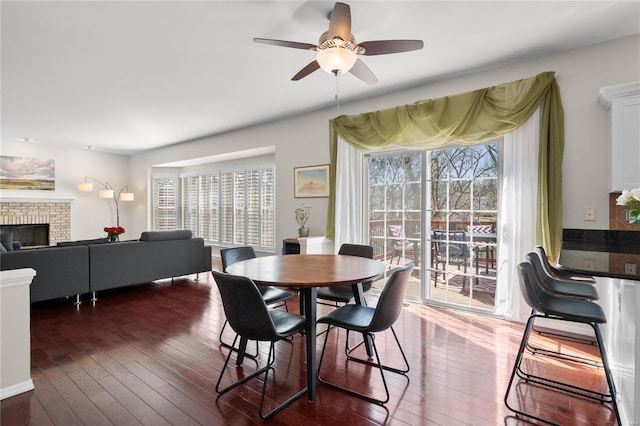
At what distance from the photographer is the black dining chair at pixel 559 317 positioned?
179 centimetres

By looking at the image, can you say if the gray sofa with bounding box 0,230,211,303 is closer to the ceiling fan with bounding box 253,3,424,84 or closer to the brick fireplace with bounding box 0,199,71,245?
the ceiling fan with bounding box 253,3,424,84

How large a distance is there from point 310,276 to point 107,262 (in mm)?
3355

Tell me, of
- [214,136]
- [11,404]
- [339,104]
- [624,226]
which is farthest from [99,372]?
[214,136]

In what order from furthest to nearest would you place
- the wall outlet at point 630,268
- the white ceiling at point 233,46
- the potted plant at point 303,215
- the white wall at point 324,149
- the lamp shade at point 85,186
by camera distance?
the lamp shade at point 85,186
the potted plant at point 303,215
the white wall at point 324,149
the white ceiling at point 233,46
the wall outlet at point 630,268

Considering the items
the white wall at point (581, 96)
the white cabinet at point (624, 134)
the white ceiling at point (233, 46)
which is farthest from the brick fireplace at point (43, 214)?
the white cabinet at point (624, 134)

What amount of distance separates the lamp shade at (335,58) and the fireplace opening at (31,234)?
8269 mm

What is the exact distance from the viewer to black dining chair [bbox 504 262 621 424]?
1.79 metres

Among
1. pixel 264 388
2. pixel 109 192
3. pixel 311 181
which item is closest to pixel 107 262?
pixel 311 181

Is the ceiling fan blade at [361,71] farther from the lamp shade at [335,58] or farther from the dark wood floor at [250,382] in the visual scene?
the dark wood floor at [250,382]

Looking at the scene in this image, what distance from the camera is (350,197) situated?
15.0ft

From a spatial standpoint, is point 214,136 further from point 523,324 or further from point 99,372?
point 523,324


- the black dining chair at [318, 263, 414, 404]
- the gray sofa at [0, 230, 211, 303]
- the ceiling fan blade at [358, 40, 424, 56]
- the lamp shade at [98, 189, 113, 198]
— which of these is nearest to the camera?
the black dining chair at [318, 263, 414, 404]

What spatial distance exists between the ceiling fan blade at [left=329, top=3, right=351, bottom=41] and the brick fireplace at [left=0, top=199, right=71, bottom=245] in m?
8.26

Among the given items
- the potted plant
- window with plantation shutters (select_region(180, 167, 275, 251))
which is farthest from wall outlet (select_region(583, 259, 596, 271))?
window with plantation shutters (select_region(180, 167, 275, 251))
